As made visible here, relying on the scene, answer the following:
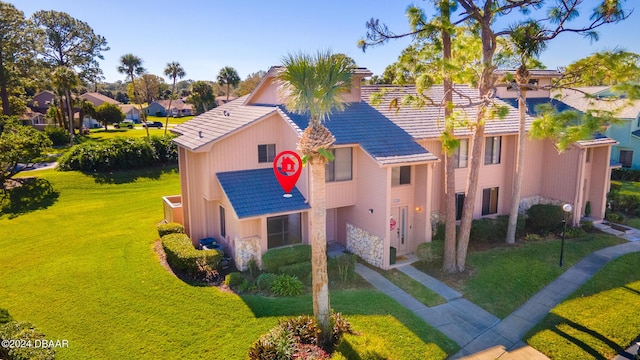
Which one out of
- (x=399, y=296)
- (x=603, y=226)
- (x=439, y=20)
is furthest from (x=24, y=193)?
(x=603, y=226)

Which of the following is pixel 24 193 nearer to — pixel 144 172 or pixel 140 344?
pixel 144 172

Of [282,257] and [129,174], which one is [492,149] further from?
[129,174]

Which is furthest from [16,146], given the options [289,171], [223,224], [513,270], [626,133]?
[626,133]

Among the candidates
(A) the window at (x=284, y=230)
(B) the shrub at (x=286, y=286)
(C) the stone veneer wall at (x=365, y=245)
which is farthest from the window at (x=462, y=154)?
(B) the shrub at (x=286, y=286)

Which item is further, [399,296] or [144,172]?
[144,172]

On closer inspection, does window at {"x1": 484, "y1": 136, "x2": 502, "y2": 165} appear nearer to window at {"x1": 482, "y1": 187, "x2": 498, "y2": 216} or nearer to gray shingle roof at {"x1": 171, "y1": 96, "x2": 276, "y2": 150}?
window at {"x1": 482, "y1": 187, "x2": 498, "y2": 216}

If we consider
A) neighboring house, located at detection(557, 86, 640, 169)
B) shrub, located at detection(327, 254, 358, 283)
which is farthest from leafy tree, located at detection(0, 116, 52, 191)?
neighboring house, located at detection(557, 86, 640, 169)
